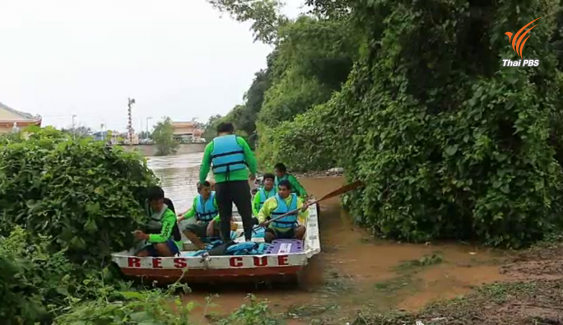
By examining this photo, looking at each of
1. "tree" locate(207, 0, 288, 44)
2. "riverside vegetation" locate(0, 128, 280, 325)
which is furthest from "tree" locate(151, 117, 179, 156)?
"riverside vegetation" locate(0, 128, 280, 325)

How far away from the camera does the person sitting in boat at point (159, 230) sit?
7043mm

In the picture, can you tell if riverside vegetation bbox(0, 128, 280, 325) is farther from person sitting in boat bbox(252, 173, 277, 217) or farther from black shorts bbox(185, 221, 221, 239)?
person sitting in boat bbox(252, 173, 277, 217)

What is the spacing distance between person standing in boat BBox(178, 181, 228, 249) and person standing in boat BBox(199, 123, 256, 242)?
756mm

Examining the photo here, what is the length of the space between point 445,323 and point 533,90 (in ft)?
16.3

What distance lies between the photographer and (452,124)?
9.05 meters

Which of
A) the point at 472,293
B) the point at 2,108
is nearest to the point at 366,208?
the point at 472,293

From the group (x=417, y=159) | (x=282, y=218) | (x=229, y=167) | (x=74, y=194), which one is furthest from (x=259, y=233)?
(x=74, y=194)

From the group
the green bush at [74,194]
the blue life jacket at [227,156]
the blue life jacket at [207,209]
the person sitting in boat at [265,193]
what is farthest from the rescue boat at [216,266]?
the person sitting in boat at [265,193]

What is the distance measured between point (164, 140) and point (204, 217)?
2546 inches

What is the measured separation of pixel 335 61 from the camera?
26.6 metres

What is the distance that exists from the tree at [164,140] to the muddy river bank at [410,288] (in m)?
63.5

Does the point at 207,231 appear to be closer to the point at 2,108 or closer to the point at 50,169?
the point at 50,169

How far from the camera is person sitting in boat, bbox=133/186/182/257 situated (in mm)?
7043

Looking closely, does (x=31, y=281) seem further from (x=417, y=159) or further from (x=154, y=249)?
(x=417, y=159)
